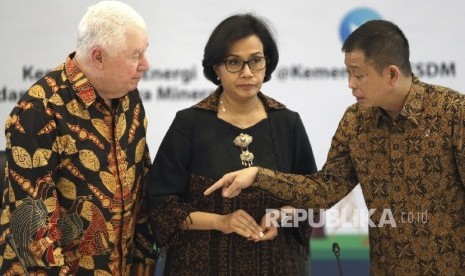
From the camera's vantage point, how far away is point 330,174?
2.99m

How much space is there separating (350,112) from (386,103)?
0.70ft

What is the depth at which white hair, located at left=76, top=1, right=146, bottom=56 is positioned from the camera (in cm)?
271

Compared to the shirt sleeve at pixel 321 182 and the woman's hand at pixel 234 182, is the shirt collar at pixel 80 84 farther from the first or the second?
the shirt sleeve at pixel 321 182

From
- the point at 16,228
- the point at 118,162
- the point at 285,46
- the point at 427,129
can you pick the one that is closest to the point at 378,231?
the point at 427,129

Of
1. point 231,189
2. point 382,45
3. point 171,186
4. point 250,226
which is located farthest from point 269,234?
point 382,45

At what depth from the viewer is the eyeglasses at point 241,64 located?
3.01 metres

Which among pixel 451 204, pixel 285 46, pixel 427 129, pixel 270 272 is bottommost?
pixel 270 272

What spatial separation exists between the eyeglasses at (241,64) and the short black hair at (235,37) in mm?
32

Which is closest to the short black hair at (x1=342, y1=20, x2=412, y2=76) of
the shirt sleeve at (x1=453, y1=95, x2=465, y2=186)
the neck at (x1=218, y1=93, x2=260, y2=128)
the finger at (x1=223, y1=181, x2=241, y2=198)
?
the shirt sleeve at (x1=453, y1=95, x2=465, y2=186)

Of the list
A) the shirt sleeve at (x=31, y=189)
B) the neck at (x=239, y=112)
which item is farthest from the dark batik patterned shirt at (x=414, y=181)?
the shirt sleeve at (x=31, y=189)

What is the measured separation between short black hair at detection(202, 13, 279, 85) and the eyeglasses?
0.03m

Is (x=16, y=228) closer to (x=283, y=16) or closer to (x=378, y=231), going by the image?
(x=378, y=231)

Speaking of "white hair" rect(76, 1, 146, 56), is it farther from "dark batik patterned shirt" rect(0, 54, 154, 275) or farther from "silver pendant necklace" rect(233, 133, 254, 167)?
"silver pendant necklace" rect(233, 133, 254, 167)

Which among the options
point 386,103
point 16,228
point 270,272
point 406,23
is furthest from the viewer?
point 406,23
